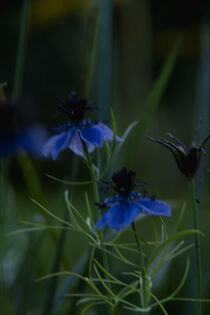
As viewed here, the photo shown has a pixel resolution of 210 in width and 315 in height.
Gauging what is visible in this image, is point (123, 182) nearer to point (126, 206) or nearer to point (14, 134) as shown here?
point (126, 206)

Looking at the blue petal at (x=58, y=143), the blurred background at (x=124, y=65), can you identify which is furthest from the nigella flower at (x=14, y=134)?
the blurred background at (x=124, y=65)

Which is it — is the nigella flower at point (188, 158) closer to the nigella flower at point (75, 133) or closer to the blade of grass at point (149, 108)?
the nigella flower at point (75, 133)

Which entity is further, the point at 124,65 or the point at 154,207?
the point at 124,65

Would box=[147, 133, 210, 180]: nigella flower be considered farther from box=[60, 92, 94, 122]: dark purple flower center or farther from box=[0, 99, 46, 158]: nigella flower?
box=[0, 99, 46, 158]: nigella flower

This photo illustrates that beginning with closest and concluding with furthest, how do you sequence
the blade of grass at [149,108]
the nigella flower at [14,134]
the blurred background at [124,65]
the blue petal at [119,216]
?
1. the blue petal at [119,216]
2. the blade of grass at [149,108]
3. the nigella flower at [14,134]
4. the blurred background at [124,65]

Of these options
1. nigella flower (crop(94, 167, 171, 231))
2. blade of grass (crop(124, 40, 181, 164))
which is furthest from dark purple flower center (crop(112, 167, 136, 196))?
blade of grass (crop(124, 40, 181, 164))

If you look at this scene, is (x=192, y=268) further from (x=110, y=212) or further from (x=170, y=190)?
(x=170, y=190)

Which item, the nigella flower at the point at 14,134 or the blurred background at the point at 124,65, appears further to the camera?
the blurred background at the point at 124,65

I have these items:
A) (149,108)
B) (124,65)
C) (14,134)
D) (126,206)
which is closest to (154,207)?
(126,206)
